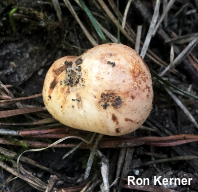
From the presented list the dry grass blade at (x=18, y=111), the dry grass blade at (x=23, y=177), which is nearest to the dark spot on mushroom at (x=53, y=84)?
the dry grass blade at (x=18, y=111)

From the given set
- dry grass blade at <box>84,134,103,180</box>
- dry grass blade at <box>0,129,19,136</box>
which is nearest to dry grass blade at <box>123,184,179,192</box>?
dry grass blade at <box>84,134,103,180</box>

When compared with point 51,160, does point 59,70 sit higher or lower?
higher

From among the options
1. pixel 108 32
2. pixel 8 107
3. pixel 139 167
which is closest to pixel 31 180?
pixel 8 107

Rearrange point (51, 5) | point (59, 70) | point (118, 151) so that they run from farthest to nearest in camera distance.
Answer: point (51, 5)
point (118, 151)
point (59, 70)

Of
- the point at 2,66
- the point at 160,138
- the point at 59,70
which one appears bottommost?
the point at 160,138

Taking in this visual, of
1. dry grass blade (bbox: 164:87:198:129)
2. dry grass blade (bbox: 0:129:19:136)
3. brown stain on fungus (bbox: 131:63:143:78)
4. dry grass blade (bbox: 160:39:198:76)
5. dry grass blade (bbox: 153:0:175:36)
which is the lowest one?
dry grass blade (bbox: 0:129:19:136)

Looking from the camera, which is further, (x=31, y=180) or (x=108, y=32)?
(x=108, y=32)

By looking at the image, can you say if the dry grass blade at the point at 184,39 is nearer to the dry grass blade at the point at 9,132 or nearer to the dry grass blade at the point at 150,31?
the dry grass blade at the point at 150,31

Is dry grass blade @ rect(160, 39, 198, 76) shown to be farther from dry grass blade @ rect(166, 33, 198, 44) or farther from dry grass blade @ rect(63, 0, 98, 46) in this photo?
dry grass blade @ rect(63, 0, 98, 46)

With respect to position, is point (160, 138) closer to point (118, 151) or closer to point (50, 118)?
point (118, 151)
